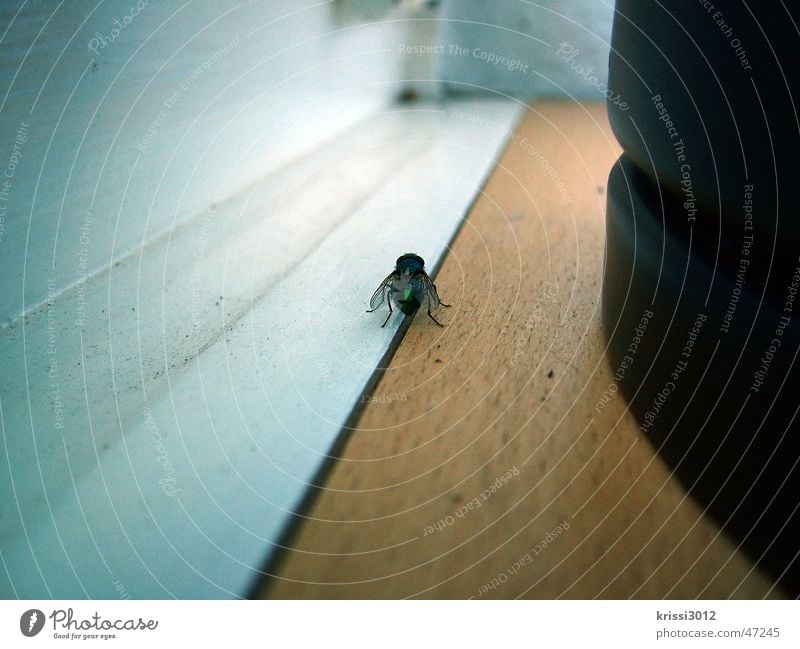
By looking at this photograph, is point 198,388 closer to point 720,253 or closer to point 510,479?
point 510,479

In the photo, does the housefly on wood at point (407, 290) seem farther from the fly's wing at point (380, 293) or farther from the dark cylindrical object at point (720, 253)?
the dark cylindrical object at point (720, 253)

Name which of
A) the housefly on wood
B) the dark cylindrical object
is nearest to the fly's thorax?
the housefly on wood

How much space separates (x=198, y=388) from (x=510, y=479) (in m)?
0.28

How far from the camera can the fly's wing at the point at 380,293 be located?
706 mm

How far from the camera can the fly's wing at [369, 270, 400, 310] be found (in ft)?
2.31

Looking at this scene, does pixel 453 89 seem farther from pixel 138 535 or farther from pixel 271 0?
pixel 138 535

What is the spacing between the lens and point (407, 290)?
2.25ft

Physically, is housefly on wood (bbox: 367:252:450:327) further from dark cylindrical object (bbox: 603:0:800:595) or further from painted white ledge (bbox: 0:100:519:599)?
dark cylindrical object (bbox: 603:0:800:595)

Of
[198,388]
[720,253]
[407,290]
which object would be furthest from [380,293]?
[720,253]

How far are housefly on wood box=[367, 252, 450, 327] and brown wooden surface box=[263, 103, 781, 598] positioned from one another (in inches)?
0.8

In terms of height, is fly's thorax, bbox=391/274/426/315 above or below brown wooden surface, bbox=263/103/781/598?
above

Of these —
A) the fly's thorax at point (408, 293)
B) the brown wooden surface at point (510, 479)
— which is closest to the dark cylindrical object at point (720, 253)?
the brown wooden surface at point (510, 479)

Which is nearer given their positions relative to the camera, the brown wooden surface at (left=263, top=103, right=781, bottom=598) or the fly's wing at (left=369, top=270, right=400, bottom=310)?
the brown wooden surface at (left=263, top=103, right=781, bottom=598)
